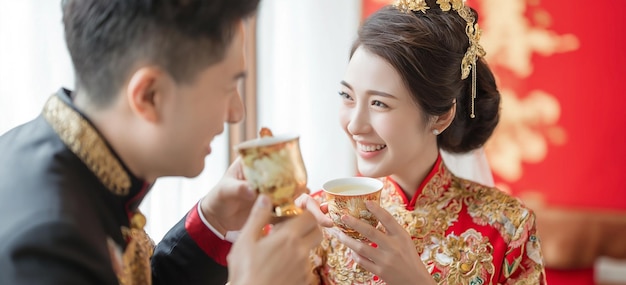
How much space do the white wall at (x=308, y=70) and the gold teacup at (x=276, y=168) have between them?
2.01m

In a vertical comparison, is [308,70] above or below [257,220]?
below

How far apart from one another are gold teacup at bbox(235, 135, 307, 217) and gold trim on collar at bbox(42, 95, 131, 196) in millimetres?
203

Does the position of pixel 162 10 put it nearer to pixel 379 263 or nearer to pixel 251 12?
pixel 251 12

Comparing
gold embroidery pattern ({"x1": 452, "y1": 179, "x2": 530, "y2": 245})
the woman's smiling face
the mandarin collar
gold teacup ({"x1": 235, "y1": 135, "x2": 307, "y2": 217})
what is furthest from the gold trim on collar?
gold embroidery pattern ({"x1": 452, "y1": 179, "x2": 530, "y2": 245})

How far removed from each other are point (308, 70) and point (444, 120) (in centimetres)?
151

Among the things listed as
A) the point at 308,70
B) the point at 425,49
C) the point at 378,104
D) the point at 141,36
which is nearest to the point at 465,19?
the point at 425,49

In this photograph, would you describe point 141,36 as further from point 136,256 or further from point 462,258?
point 462,258

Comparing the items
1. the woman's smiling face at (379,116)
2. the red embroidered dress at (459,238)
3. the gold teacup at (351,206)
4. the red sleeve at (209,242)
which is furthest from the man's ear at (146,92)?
the red embroidered dress at (459,238)

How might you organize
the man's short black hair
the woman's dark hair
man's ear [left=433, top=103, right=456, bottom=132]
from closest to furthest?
the man's short black hair < the woman's dark hair < man's ear [left=433, top=103, right=456, bottom=132]

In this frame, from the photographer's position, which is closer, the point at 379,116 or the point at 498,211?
the point at 379,116

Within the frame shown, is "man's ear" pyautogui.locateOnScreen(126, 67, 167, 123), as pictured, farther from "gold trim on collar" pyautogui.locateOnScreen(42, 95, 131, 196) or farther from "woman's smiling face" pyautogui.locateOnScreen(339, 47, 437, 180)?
"woman's smiling face" pyautogui.locateOnScreen(339, 47, 437, 180)

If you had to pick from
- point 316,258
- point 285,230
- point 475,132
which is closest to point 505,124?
point 475,132

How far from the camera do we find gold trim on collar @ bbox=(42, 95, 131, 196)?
100 cm

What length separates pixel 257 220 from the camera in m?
1.02
